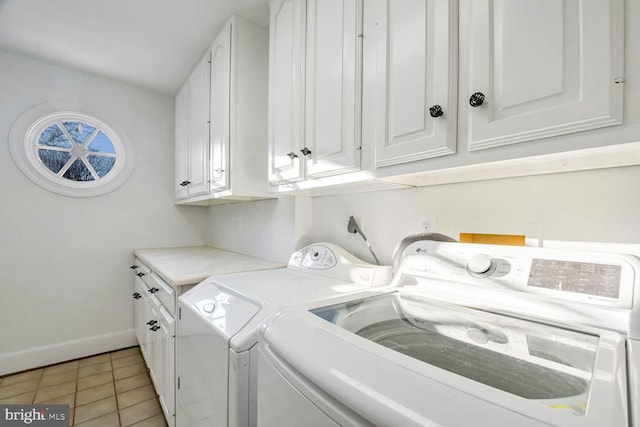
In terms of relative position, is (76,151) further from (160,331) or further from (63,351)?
(160,331)

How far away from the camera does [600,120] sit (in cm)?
55

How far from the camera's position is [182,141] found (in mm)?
2646

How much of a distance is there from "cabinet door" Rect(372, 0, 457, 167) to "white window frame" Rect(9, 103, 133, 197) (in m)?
2.66

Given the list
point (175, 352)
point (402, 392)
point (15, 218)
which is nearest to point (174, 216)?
point (15, 218)

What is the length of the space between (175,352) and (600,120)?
1.75 meters

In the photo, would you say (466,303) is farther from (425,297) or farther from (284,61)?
(284,61)

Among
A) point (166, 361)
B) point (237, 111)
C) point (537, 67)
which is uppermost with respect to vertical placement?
point (237, 111)

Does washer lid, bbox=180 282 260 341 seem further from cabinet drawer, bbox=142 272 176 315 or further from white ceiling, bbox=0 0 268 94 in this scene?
white ceiling, bbox=0 0 268 94

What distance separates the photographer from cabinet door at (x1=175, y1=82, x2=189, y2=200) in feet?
8.34

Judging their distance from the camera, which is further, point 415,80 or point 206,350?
point 206,350

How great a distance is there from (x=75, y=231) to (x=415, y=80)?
2.97 metres

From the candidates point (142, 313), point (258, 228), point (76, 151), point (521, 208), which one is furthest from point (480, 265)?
point (76, 151)

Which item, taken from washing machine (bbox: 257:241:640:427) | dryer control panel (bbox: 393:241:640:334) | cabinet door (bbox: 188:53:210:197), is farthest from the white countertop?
dryer control panel (bbox: 393:241:640:334)

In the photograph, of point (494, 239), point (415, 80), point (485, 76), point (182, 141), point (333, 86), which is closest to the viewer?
point (485, 76)
